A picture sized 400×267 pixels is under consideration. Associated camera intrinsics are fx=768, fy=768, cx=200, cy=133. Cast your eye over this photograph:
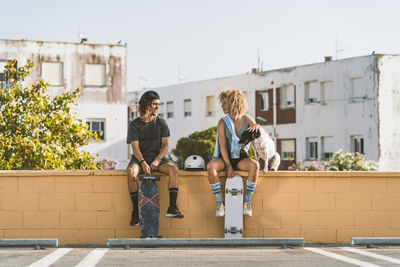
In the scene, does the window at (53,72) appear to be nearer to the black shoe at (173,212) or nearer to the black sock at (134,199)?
the black sock at (134,199)

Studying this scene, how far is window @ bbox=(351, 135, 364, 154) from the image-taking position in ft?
156

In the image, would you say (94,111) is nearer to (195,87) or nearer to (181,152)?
(181,152)

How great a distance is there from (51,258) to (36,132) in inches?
256

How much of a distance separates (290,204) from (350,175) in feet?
3.31

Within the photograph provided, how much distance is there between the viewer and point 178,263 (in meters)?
8.52

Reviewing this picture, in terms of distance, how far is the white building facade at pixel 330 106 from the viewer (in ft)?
152

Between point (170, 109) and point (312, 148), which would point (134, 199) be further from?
point (170, 109)

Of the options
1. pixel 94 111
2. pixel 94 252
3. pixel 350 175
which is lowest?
pixel 94 252

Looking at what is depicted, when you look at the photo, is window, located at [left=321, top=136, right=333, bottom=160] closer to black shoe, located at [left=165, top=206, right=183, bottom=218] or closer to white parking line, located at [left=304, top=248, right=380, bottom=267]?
black shoe, located at [left=165, top=206, right=183, bottom=218]

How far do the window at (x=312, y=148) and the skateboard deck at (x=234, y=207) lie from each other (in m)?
40.3

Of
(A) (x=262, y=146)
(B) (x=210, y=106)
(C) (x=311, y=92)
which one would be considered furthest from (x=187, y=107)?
(A) (x=262, y=146)

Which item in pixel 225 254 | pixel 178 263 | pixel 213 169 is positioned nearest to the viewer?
pixel 178 263

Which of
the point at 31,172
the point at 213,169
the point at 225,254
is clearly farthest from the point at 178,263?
the point at 31,172

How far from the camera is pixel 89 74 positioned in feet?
162
